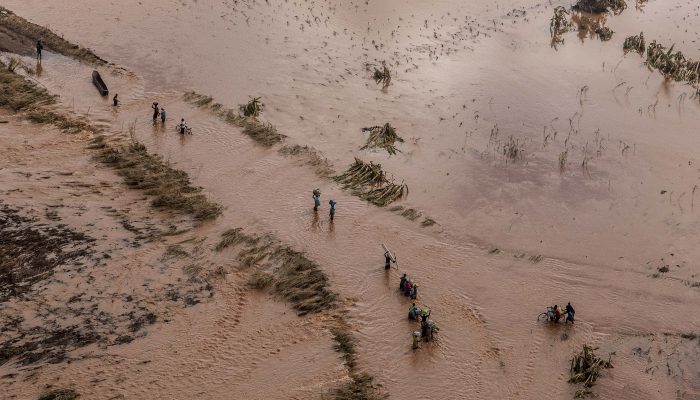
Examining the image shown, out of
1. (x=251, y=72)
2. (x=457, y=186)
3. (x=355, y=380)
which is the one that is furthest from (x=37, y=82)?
(x=355, y=380)

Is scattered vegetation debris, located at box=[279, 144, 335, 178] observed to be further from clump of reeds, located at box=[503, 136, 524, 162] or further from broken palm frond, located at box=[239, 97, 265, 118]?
clump of reeds, located at box=[503, 136, 524, 162]

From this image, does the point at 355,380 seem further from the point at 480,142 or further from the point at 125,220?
the point at 480,142

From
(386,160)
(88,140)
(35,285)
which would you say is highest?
(386,160)

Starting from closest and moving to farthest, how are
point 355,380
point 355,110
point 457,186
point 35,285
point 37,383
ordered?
point 37,383 → point 355,380 → point 35,285 → point 457,186 → point 355,110

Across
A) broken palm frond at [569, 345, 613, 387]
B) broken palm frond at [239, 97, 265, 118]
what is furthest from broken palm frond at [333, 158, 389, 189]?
broken palm frond at [569, 345, 613, 387]

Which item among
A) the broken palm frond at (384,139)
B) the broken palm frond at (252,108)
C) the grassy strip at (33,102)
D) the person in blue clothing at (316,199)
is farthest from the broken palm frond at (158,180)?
the broken palm frond at (384,139)

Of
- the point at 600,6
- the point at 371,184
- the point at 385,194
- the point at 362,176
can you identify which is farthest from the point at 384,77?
the point at 600,6
